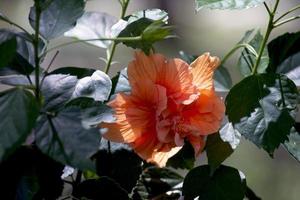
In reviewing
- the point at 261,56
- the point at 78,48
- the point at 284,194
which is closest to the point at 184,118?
the point at 261,56

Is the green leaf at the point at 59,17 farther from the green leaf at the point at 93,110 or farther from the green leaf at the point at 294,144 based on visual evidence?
the green leaf at the point at 294,144

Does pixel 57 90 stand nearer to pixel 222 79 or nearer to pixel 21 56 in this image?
→ pixel 21 56

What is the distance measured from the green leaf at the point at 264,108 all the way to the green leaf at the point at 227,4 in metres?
0.07

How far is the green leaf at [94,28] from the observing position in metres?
0.76

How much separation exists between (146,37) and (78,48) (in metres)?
1.93

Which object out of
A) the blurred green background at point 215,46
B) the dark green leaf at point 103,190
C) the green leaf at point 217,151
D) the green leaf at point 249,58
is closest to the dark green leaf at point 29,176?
the dark green leaf at point 103,190

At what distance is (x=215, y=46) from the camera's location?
247 centimetres

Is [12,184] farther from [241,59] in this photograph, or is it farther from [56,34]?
[241,59]

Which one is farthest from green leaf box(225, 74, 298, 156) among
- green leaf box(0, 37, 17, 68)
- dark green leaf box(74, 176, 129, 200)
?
green leaf box(0, 37, 17, 68)

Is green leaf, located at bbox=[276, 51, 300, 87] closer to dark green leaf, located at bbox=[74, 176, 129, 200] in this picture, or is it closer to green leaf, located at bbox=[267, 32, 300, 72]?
green leaf, located at bbox=[267, 32, 300, 72]

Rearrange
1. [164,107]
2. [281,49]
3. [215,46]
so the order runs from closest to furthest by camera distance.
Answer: [164,107]
[281,49]
[215,46]

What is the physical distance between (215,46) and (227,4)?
6.09 ft

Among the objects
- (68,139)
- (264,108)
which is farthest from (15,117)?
(264,108)

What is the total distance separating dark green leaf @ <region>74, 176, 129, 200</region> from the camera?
2.09ft
